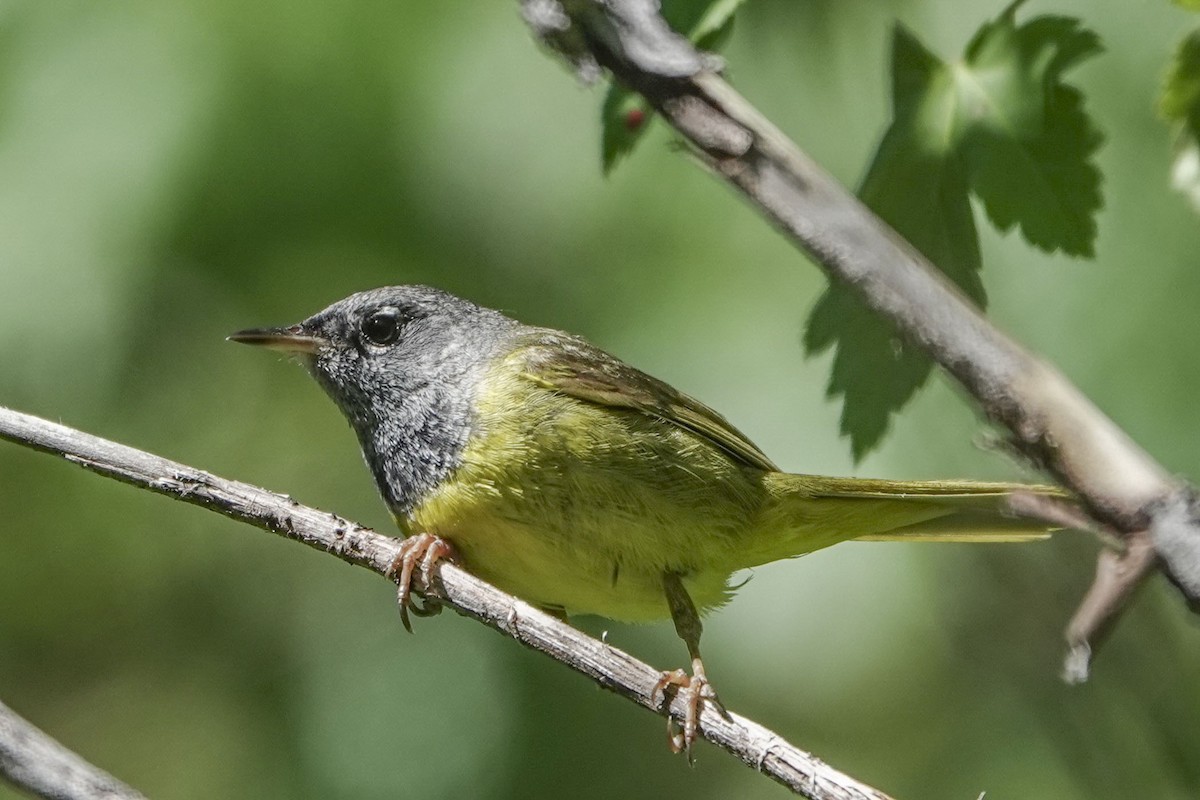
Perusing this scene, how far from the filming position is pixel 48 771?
64.0 inches

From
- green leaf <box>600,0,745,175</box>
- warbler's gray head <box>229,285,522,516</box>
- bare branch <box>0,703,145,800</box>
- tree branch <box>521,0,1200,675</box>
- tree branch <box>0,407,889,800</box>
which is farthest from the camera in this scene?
warbler's gray head <box>229,285,522,516</box>

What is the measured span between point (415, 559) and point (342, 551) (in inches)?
17.7

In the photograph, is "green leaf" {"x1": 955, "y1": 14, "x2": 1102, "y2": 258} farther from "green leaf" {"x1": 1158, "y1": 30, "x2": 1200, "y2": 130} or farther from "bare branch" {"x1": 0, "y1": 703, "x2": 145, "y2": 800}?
"bare branch" {"x1": 0, "y1": 703, "x2": 145, "y2": 800}

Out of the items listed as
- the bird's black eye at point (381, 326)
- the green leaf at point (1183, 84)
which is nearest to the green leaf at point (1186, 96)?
the green leaf at point (1183, 84)

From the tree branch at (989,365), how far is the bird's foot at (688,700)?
1.87 metres

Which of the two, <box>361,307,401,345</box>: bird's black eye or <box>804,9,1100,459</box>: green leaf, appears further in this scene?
<box>361,307,401,345</box>: bird's black eye

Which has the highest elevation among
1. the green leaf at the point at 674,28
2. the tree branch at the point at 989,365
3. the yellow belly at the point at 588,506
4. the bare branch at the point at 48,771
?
the green leaf at the point at 674,28

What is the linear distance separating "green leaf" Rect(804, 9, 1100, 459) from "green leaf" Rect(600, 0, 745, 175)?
0.41 m

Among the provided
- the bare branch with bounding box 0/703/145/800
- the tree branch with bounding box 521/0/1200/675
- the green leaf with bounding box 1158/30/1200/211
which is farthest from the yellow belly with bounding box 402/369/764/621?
the tree branch with bounding box 521/0/1200/675

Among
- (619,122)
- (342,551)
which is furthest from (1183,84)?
(342,551)

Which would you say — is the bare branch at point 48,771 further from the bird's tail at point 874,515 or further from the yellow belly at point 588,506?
the bird's tail at point 874,515

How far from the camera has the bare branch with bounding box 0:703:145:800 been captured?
1563 mm

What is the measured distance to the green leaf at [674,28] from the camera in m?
2.39

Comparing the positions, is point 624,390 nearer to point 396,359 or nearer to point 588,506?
point 588,506
